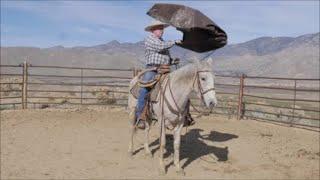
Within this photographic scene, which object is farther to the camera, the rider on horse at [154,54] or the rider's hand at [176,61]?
the rider's hand at [176,61]

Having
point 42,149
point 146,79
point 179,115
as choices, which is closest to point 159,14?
point 146,79

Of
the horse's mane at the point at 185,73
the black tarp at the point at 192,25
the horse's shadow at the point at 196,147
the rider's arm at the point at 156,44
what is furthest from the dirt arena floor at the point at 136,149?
the black tarp at the point at 192,25

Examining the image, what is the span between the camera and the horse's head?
22.5 feet

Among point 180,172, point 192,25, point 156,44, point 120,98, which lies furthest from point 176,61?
point 120,98

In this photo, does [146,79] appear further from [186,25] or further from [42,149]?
[42,149]

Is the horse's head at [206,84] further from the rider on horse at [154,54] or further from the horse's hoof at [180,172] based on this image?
the horse's hoof at [180,172]

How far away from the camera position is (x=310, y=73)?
114688 mm

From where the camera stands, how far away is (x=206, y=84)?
22.9 ft

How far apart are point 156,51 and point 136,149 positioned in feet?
7.48

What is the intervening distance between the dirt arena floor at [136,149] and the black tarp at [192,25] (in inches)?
78.1

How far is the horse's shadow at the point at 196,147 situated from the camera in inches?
347

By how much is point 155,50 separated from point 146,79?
1.64 ft

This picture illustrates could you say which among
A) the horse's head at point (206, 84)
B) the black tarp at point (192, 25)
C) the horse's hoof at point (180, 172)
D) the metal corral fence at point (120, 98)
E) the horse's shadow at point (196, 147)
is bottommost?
the horse's hoof at point (180, 172)

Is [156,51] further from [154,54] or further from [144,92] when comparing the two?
[144,92]
